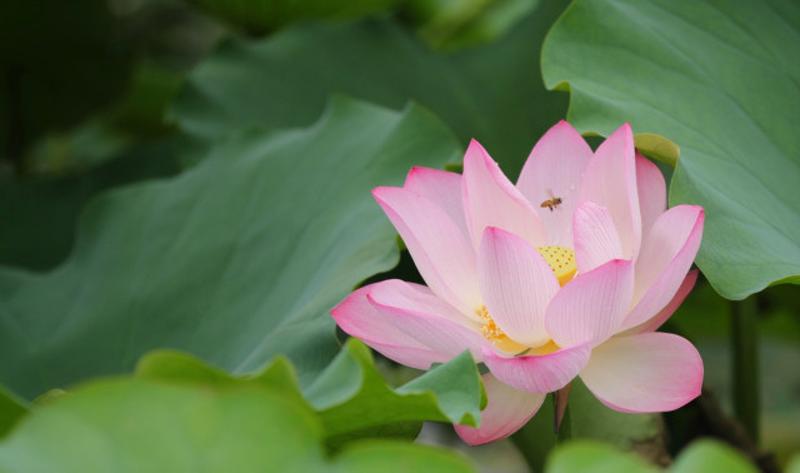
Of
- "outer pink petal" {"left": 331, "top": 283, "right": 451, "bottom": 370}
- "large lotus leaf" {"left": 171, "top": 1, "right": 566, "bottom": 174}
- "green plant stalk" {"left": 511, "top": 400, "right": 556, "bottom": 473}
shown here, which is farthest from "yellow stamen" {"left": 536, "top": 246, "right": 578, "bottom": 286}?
"large lotus leaf" {"left": 171, "top": 1, "right": 566, "bottom": 174}

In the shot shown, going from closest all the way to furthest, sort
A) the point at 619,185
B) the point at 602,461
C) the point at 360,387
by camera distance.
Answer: the point at 602,461
the point at 360,387
the point at 619,185

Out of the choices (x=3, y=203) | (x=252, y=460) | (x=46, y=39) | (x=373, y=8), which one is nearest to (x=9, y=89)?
(x=46, y=39)

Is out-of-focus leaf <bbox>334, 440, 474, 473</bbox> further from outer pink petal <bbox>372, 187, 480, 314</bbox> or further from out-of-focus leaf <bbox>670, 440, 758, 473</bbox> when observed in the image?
outer pink petal <bbox>372, 187, 480, 314</bbox>

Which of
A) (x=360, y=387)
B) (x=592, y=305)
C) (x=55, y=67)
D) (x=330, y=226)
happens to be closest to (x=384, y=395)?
(x=360, y=387)

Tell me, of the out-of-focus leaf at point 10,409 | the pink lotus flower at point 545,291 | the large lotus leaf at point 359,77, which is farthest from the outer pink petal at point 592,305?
the large lotus leaf at point 359,77

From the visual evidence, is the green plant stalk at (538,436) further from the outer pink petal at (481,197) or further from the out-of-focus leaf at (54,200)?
the out-of-focus leaf at (54,200)

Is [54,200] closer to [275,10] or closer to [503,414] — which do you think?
[275,10]

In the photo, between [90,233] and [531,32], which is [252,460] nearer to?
[90,233]
